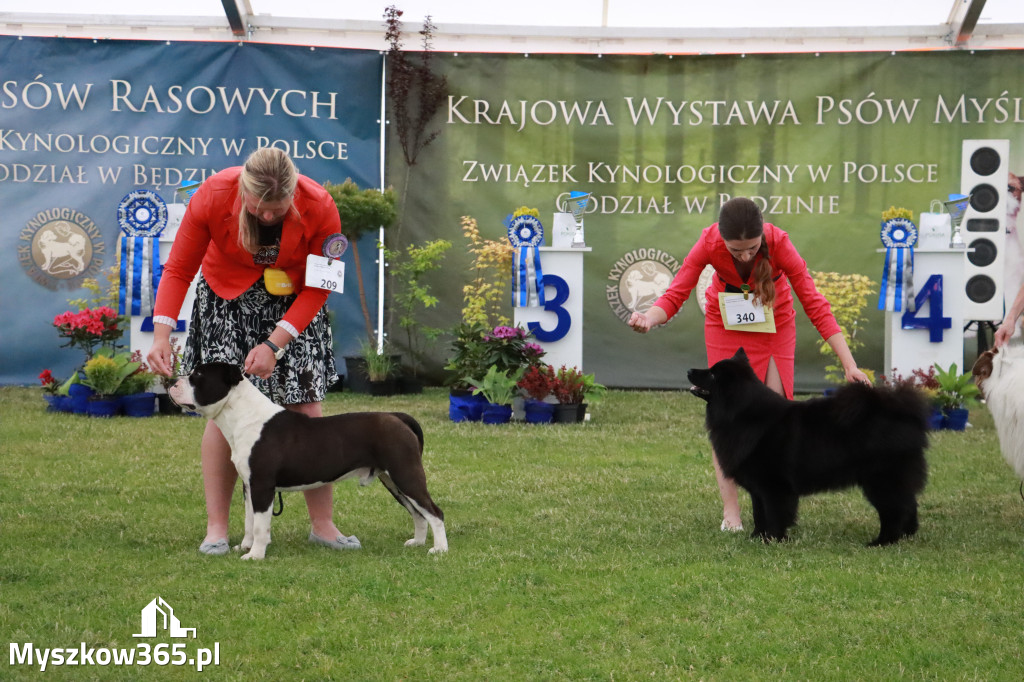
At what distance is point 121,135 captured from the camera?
10.4m

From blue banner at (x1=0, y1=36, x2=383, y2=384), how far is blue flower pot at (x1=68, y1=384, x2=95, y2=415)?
2.25 meters

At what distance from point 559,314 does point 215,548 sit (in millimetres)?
5091

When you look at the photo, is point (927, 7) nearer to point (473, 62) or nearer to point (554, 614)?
point (473, 62)

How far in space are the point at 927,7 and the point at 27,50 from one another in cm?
918

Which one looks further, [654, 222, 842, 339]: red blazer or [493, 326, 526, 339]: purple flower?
[493, 326, 526, 339]: purple flower

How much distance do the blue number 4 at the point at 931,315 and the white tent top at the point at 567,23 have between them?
11.1 ft

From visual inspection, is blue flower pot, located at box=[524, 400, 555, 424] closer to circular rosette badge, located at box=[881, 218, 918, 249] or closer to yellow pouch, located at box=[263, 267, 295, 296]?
circular rosette badge, located at box=[881, 218, 918, 249]

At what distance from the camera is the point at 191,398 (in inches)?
146

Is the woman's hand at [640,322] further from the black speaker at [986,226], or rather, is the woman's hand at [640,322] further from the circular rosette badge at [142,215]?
the black speaker at [986,226]

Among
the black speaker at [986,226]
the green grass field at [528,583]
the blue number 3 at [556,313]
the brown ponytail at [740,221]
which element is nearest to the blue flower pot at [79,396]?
the green grass field at [528,583]

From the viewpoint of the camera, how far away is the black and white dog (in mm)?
3750

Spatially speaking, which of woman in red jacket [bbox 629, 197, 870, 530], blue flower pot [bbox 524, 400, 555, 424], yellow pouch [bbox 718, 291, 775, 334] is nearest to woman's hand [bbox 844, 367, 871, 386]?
woman in red jacket [bbox 629, 197, 870, 530]

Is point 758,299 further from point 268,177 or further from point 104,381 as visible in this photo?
point 104,381

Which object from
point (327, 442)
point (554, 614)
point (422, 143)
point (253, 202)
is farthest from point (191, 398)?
point (422, 143)
